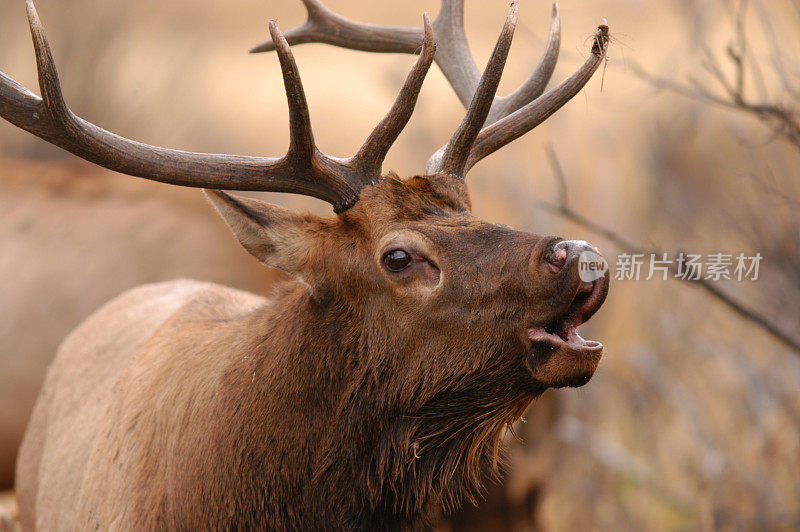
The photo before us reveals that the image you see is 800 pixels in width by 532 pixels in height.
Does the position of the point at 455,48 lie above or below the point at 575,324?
above

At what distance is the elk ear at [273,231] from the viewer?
3127mm

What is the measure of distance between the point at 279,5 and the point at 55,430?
2393 cm

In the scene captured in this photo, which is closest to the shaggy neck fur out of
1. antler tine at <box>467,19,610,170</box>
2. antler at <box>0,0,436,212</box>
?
antler at <box>0,0,436,212</box>

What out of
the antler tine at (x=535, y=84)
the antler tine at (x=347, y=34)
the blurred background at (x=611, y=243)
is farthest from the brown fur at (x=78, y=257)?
the antler tine at (x=535, y=84)

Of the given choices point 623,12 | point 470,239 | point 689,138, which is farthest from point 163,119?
point 623,12

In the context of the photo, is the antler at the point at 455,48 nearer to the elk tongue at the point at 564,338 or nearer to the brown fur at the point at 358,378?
the brown fur at the point at 358,378

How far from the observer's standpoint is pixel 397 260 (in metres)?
2.90

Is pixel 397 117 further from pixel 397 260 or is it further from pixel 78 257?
pixel 78 257

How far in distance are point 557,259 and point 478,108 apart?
0.75 m

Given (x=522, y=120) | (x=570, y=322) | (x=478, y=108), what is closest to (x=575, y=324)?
(x=570, y=322)

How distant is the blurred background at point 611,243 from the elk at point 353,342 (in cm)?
70

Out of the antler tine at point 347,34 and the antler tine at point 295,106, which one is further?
the antler tine at point 347,34

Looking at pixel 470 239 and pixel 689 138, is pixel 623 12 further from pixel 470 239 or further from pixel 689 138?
pixel 470 239

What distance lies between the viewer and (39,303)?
6844mm
